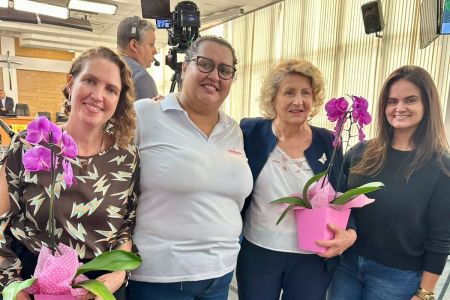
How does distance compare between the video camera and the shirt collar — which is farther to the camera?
the video camera

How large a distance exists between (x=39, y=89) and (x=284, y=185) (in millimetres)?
12048

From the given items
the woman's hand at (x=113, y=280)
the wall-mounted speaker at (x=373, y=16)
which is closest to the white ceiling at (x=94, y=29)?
the wall-mounted speaker at (x=373, y=16)

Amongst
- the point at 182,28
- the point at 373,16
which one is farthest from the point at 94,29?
the point at 182,28

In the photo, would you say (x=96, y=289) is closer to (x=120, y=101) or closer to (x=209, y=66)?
(x=120, y=101)

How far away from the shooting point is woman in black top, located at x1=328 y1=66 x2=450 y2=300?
4.53 ft

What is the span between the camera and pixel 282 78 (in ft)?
5.18

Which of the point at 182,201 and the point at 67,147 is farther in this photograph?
the point at 182,201

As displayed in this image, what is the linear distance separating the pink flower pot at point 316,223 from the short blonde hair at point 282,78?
0.52 m

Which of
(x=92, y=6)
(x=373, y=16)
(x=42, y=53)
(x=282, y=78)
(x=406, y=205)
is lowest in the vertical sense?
(x=406, y=205)

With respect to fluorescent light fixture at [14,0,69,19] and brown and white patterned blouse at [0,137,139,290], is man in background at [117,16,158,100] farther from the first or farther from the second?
fluorescent light fixture at [14,0,69,19]

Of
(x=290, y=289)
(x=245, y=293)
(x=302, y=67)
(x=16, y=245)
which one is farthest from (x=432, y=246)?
(x=16, y=245)

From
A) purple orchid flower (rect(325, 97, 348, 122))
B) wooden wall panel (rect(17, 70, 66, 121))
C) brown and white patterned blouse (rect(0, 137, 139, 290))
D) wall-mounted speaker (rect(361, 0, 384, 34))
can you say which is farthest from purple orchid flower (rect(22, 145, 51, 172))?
wooden wall panel (rect(17, 70, 66, 121))

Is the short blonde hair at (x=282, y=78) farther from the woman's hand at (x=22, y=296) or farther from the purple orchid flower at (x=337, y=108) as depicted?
the woman's hand at (x=22, y=296)

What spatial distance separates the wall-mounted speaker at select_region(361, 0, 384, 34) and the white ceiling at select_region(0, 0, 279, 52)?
2476 millimetres
